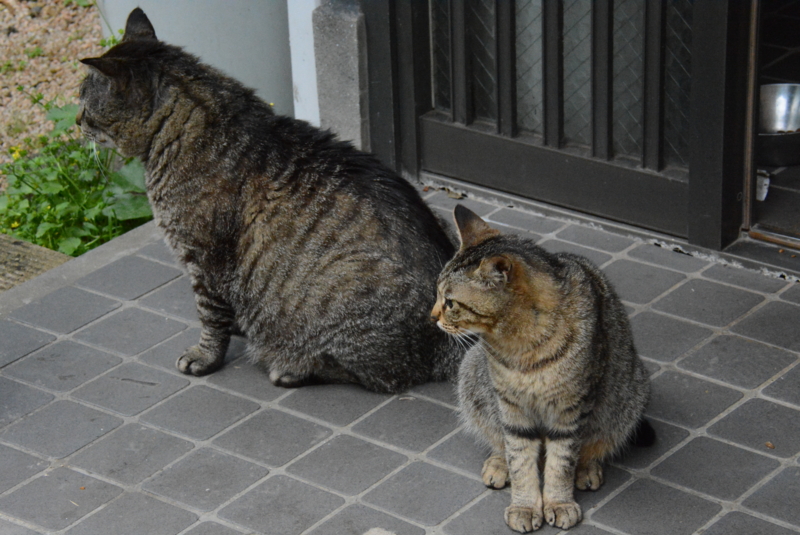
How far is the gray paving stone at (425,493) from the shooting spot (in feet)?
12.3

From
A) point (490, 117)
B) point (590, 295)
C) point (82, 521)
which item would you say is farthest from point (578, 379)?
point (490, 117)

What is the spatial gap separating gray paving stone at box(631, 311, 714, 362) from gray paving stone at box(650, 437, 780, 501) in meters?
0.62

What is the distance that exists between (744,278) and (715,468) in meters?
1.48

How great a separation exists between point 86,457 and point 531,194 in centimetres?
290

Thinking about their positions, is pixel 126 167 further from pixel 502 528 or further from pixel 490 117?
pixel 502 528

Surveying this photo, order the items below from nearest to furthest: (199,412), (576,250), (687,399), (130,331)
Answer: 1. (687,399)
2. (199,412)
3. (130,331)
4. (576,250)

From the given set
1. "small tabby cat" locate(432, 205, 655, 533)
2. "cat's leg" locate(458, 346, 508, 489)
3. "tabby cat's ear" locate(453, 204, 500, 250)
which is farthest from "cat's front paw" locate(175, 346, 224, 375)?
"tabby cat's ear" locate(453, 204, 500, 250)

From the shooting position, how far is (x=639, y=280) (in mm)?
5105

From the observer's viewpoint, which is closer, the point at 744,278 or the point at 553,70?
the point at 744,278

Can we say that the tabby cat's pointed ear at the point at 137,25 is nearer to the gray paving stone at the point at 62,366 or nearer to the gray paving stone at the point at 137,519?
the gray paving stone at the point at 62,366

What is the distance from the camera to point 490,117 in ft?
19.6

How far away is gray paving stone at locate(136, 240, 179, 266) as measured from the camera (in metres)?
5.58

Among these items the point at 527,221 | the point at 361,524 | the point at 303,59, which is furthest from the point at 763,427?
the point at 303,59

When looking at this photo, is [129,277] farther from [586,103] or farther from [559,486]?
[559,486]
